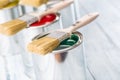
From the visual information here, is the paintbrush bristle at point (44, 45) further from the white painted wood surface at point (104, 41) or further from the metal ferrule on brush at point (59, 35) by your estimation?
the white painted wood surface at point (104, 41)

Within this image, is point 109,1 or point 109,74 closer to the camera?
point 109,74

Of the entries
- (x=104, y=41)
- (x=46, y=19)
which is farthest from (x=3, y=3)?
(x=104, y=41)

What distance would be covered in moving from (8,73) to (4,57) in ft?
0.11

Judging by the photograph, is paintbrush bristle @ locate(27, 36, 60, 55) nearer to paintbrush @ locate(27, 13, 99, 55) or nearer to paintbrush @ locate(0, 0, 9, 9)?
paintbrush @ locate(27, 13, 99, 55)

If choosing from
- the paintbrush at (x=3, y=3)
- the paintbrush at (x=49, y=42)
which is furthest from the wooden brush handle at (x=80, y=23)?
the paintbrush at (x=3, y=3)

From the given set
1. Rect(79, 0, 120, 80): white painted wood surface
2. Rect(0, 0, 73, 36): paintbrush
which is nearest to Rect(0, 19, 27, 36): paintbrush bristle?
Rect(0, 0, 73, 36): paintbrush

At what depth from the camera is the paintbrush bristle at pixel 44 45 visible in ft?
0.91

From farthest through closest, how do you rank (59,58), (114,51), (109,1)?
(109,1), (114,51), (59,58)

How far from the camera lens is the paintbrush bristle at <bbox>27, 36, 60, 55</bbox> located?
0.91 ft

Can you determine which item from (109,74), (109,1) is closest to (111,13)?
(109,1)

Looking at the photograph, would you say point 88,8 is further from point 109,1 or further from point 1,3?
point 1,3

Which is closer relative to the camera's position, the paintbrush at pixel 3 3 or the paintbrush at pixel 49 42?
the paintbrush at pixel 49 42

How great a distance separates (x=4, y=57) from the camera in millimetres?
431

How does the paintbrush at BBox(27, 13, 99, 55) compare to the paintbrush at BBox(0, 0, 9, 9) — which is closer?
the paintbrush at BBox(27, 13, 99, 55)
